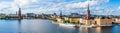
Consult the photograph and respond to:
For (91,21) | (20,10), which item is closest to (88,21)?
(91,21)

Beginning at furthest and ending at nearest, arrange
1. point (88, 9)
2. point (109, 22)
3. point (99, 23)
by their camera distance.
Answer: point (88, 9), point (109, 22), point (99, 23)

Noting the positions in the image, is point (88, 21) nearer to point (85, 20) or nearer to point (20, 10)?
point (85, 20)

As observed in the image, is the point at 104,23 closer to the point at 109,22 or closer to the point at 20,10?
the point at 109,22

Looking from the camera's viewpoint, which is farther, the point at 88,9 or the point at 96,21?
the point at 88,9

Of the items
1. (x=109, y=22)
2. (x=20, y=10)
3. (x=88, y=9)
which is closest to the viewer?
(x=109, y=22)

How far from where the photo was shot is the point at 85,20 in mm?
36281

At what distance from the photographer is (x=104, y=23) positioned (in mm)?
34594

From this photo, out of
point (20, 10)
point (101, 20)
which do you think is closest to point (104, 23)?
point (101, 20)

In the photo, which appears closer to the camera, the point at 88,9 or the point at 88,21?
the point at 88,21

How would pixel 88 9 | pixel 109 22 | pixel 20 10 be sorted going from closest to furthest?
pixel 109 22 → pixel 88 9 → pixel 20 10

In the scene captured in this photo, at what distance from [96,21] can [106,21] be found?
1200 millimetres

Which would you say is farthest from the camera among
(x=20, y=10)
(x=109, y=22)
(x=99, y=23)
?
(x=20, y=10)

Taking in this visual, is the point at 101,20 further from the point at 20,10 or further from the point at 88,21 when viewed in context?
the point at 20,10

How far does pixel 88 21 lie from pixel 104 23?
1.81 metres
